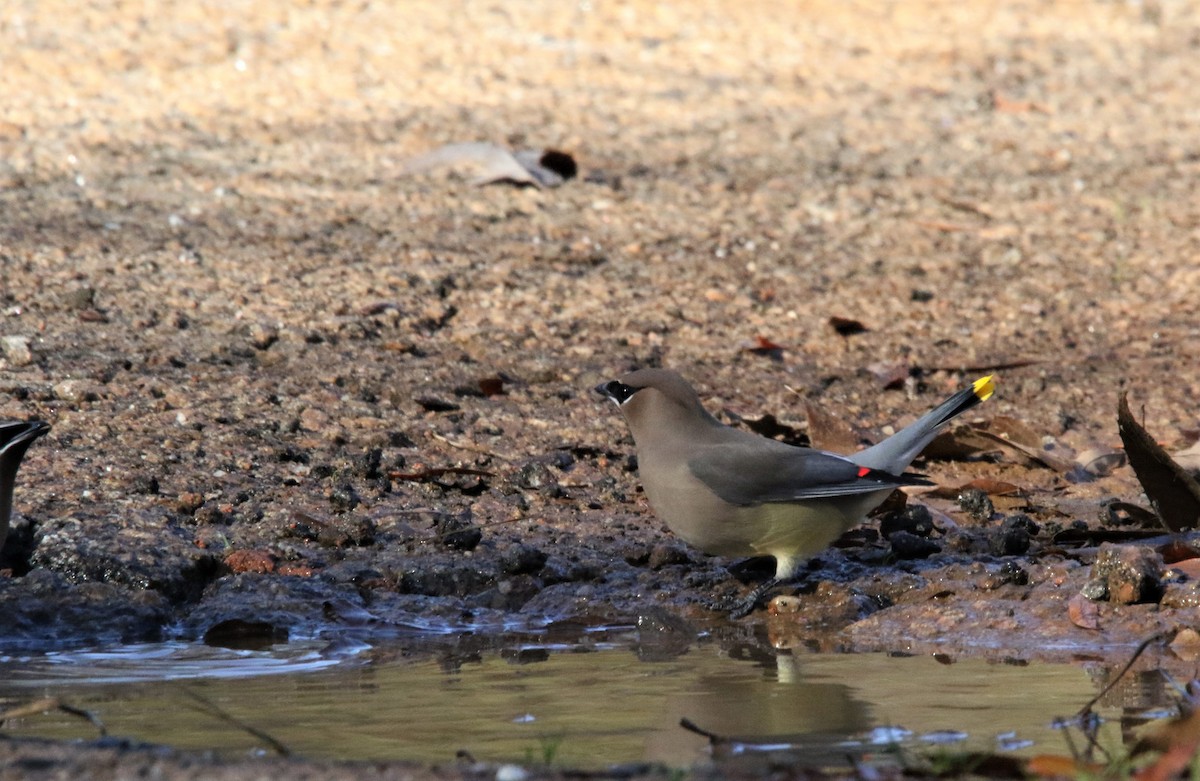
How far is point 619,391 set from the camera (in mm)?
5875

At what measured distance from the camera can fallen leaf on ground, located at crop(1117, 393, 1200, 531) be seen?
18.2 feet

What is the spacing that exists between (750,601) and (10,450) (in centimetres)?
227

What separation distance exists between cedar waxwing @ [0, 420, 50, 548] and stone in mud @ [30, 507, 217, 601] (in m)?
0.26

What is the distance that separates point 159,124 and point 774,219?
3.63 m

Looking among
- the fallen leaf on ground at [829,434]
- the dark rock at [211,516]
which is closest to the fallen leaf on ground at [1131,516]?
the fallen leaf on ground at [829,434]

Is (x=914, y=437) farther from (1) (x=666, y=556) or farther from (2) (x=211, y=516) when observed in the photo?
(2) (x=211, y=516)

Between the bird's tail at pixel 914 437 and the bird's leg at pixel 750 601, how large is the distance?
63 cm

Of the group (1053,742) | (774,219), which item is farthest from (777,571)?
(774,219)

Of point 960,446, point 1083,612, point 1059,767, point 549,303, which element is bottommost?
point 1059,767

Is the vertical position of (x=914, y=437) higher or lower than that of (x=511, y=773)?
higher

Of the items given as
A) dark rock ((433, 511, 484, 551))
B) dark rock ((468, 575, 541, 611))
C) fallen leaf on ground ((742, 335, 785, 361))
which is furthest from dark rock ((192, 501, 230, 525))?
fallen leaf on ground ((742, 335, 785, 361))

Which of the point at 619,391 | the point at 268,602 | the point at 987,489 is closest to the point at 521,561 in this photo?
the point at 619,391

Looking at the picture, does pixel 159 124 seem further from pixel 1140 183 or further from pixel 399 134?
pixel 1140 183

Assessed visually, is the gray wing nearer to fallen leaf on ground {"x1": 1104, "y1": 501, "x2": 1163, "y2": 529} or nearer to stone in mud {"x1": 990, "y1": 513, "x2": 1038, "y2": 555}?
stone in mud {"x1": 990, "y1": 513, "x2": 1038, "y2": 555}
